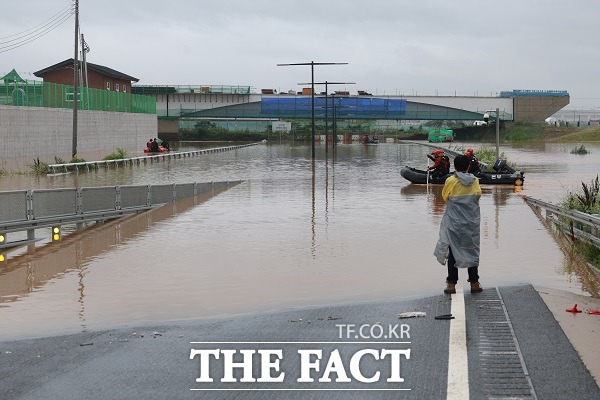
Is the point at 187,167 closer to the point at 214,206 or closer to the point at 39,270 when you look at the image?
the point at 214,206

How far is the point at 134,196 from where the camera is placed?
81.2ft

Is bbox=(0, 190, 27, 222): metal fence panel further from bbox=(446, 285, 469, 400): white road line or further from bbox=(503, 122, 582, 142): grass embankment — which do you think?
bbox=(503, 122, 582, 142): grass embankment

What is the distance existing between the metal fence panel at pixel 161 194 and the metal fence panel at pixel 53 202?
5.66 metres

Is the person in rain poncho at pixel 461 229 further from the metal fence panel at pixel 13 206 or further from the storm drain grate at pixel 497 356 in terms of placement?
the metal fence panel at pixel 13 206

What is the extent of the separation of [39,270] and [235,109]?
119 m

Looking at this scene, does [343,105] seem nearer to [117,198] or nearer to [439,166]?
[439,166]

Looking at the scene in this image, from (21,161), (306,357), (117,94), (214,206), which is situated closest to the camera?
(306,357)

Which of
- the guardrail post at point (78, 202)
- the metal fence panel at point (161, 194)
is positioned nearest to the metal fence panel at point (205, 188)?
the metal fence panel at point (161, 194)

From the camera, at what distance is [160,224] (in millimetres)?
22312

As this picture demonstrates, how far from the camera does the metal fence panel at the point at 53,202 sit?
18578 mm

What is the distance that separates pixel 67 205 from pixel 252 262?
621cm

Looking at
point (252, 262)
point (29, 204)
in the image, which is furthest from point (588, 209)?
point (29, 204)

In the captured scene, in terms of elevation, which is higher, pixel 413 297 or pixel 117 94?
pixel 117 94

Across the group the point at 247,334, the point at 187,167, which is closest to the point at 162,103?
the point at 187,167
